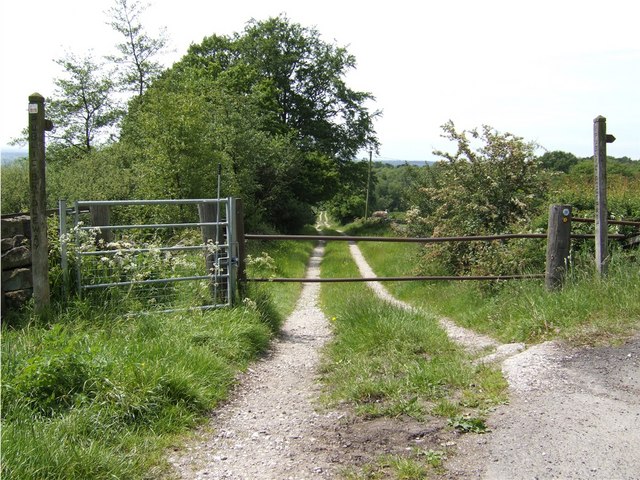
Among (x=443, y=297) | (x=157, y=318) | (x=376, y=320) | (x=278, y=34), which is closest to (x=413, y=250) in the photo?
(x=443, y=297)

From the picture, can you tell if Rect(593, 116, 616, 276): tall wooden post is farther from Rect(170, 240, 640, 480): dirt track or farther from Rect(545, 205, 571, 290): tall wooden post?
Rect(170, 240, 640, 480): dirt track

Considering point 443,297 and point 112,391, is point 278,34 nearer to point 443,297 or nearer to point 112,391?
point 443,297

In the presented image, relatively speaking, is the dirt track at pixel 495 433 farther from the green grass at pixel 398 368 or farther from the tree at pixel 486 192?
the tree at pixel 486 192

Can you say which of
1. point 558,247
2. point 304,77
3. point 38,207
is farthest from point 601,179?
point 304,77

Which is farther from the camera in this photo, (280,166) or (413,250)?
(280,166)

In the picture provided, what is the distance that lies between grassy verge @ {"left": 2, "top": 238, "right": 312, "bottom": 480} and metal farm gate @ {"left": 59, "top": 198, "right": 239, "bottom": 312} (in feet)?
1.58

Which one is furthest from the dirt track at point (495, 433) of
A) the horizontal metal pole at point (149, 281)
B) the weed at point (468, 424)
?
the horizontal metal pole at point (149, 281)

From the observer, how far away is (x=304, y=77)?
41.8 meters

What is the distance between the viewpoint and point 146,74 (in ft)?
103

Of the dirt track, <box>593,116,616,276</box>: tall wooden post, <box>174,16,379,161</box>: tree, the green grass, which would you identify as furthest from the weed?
<box>174,16,379,161</box>: tree

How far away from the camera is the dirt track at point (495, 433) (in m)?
3.80

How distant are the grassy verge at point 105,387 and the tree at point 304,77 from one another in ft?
109

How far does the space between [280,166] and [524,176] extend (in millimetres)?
19336

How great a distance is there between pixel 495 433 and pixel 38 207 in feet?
17.2
